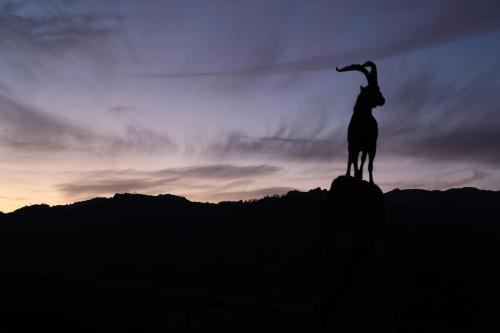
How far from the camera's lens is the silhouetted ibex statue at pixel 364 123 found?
4.57 meters

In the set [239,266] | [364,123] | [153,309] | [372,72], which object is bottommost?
[239,266]

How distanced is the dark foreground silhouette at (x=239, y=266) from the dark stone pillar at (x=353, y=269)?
0.04 ft

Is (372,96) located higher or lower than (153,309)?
higher

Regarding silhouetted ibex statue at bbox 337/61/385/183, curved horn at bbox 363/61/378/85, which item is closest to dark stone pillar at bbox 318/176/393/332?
silhouetted ibex statue at bbox 337/61/385/183

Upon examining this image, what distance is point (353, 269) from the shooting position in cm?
359

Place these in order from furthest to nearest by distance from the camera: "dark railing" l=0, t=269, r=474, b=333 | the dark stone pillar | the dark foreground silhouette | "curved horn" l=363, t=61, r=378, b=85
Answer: "curved horn" l=363, t=61, r=378, b=85, "dark railing" l=0, t=269, r=474, b=333, the dark foreground silhouette, the dark stone pillar

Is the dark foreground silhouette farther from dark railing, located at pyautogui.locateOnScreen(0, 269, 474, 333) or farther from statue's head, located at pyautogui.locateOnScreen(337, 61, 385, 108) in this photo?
statue's head, located at pyautogui.locateOnScreen(337, 61, 385, 108)

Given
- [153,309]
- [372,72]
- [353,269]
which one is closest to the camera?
[353,269]

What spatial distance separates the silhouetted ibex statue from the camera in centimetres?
457

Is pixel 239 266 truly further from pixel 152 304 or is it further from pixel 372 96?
pixel 372 96

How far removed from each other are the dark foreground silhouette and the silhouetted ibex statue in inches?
30.5

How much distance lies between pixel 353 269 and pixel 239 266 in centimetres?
9167

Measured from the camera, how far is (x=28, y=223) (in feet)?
414

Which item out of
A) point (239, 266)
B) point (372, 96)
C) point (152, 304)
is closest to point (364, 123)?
point (372, 96)
